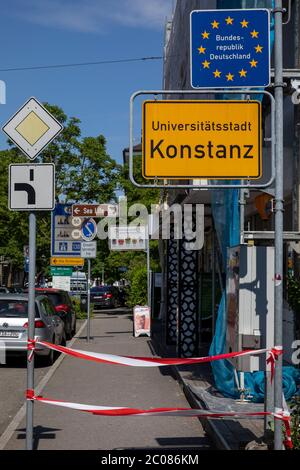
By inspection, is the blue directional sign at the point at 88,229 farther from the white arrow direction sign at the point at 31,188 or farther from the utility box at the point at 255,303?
the utility box at the point at 255,303

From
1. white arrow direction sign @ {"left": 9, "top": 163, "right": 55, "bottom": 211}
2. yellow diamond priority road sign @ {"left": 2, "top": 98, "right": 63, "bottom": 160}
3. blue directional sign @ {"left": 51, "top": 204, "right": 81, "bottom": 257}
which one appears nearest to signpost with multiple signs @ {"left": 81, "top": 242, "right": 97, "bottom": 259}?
blue directional sign @ {"left": 51, "top": 204, "right": 81, "bottom": 257}

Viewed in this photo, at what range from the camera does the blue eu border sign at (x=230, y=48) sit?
6.53m

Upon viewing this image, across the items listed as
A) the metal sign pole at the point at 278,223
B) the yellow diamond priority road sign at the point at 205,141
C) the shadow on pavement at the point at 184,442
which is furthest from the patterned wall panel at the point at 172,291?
the metal sign pole at the point at 278,223

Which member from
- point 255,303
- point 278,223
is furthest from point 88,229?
point 278,223

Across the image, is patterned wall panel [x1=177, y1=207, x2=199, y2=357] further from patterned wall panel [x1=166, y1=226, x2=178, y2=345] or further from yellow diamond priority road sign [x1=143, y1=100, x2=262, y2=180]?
yellow diamond priority road sign [x1=143, y1=100, x2=262, y2=180]

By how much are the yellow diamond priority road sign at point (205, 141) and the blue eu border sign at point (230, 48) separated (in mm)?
221

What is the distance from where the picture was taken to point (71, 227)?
27.4 meters

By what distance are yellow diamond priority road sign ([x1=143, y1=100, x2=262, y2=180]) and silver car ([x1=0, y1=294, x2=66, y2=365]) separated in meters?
8.55

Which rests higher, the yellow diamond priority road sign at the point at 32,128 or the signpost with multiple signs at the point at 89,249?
the yellow diamond priority road sign at the point at 32,128

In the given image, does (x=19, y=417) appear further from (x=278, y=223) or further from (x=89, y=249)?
(x=89, y=249)

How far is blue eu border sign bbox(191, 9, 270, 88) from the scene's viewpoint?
653 cm
